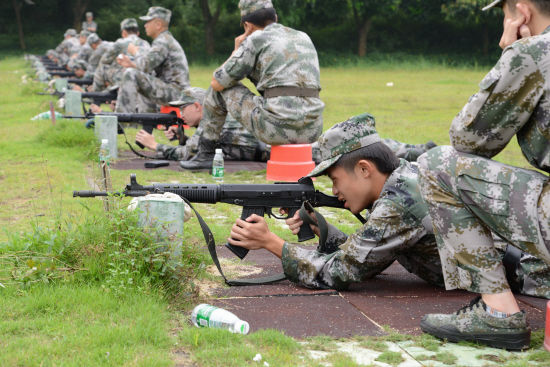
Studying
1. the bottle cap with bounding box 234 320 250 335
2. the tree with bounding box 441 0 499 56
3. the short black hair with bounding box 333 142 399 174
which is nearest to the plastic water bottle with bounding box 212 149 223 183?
the short black hair with bounding box 333 142 399 174

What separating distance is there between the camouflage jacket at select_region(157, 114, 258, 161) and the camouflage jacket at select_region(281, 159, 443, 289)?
16.8 feet

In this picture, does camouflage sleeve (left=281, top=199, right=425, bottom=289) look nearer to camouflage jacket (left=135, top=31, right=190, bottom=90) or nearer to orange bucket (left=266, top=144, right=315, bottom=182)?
orange bucket (left=266, top=144, right=315, bottom=182)

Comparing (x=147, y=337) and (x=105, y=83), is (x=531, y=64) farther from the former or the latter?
(x=105, y=83)

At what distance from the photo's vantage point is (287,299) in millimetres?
4398

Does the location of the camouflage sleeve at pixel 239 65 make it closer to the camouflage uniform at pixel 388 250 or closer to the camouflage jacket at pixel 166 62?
the camouflage uniform at pixel 388 250

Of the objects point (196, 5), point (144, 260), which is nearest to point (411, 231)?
point (144, 260)

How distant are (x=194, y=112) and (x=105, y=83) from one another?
9128mm

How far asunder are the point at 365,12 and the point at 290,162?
39.7 metres

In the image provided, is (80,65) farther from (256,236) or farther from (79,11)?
(79,11)

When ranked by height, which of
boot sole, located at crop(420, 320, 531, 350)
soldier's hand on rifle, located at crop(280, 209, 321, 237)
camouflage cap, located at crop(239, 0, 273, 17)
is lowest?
boot sole, located at crop(420, 320, 531, 350)

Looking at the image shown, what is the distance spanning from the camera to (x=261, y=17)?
8406mm

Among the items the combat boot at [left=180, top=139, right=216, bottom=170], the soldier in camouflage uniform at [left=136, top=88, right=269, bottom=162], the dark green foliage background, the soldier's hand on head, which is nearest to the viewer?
the combat boot at [left=180, top=139, right=216, bottom=170]

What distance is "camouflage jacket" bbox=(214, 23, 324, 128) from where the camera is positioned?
8.07 m

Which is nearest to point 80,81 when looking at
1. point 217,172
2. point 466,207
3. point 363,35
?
point 217,172
